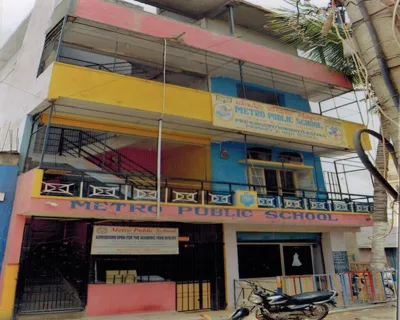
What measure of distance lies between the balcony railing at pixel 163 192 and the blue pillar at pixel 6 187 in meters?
A: 1.02

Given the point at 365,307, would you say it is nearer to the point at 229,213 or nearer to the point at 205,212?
the point at 229,213

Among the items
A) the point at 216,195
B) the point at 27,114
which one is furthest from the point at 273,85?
Answer: the point at 27,114

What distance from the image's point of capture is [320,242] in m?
14.5

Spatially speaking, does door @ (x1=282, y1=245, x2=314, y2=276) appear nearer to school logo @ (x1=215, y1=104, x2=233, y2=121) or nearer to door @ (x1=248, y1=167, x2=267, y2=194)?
door @ (x1=248, y1=167, x2=267, y2=194)

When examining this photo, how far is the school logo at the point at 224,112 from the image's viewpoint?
37.4 ft

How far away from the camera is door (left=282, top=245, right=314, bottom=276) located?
13.7 m

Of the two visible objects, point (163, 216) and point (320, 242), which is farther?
point (320, 242)

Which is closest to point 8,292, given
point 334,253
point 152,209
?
point 152,209

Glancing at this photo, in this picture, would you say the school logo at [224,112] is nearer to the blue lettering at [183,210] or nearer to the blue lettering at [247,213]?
the blue lettering at [247,213]

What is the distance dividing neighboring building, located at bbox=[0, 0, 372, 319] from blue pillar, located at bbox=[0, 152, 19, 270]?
0.30 m

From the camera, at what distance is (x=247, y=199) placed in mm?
11086

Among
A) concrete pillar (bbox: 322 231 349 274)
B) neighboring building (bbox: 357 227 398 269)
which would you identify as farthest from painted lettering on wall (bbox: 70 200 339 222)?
neighboring building (bbox: 357 227 398 269)

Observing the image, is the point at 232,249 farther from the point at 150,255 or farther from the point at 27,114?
the point at 27,114

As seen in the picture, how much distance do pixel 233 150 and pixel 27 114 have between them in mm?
7392
